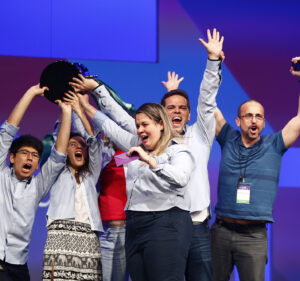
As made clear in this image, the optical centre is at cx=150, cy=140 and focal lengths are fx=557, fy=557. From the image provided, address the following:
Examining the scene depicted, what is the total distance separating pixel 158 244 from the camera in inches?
104

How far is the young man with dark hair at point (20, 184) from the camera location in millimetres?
3236

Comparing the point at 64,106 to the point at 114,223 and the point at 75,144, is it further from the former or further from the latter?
the point at 114,223

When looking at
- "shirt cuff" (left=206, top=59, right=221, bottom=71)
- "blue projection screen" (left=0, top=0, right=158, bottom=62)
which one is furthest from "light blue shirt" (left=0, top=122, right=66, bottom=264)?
"blue projection screen" (left=0, top=0, right=158, bottom=62)

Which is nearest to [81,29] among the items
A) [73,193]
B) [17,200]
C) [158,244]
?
[73,193]

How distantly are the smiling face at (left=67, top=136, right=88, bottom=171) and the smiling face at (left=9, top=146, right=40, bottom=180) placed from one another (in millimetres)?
223

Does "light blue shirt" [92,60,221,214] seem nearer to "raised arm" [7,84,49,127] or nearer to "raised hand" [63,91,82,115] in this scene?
"raised hand" [63,91,82,115]

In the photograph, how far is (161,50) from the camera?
4.69 meters

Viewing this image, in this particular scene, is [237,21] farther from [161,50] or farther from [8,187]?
[8,187]

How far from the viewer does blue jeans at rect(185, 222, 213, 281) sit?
312 cm

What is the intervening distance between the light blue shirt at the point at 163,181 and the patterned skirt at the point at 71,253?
2.12ft

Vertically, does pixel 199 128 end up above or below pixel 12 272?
above

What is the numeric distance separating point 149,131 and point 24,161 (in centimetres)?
94

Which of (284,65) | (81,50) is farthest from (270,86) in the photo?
(81,50)

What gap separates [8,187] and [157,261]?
1.16m
